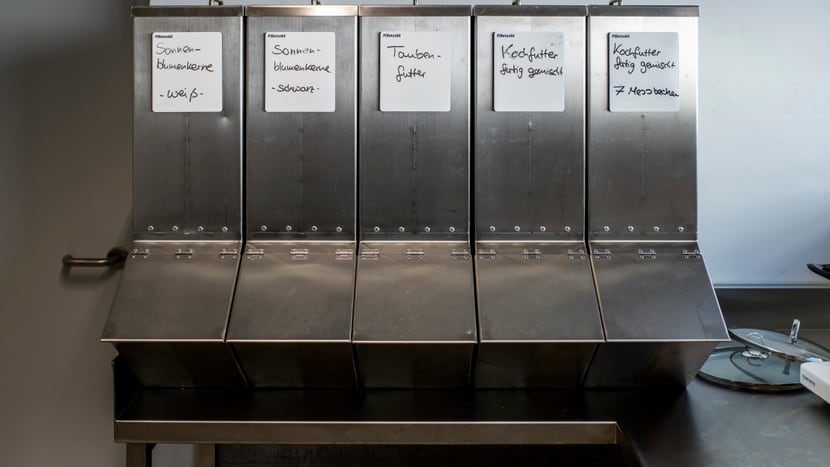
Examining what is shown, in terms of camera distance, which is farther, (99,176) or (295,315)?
(99,176)

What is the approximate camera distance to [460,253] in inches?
49.7

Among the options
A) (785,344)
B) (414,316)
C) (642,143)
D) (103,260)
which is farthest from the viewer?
(103,260)

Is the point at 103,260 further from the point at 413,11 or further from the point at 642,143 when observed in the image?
the point at 642,143

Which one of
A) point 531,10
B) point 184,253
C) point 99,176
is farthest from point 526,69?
point 99,176

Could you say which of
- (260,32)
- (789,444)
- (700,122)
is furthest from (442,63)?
(789,444)

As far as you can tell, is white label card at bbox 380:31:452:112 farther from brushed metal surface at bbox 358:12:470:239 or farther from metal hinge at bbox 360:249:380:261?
metal hinge at bbox 360:249:380:261

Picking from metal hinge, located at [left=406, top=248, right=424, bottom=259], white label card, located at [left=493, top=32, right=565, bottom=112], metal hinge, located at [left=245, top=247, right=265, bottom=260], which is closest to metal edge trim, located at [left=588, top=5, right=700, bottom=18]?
white label card, located at [left=493, top=32, right=565, bottom=112]

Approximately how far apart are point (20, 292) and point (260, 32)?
134cm

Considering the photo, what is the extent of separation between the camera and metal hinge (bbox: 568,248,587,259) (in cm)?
127

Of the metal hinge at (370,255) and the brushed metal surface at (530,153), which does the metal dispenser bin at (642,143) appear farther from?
the metal hinge at (370,255)

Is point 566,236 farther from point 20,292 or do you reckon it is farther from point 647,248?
point 20,292

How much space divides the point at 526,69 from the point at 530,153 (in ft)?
0.66

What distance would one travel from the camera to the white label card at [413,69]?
125 centimetres

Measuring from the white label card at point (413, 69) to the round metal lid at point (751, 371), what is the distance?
973 mm
